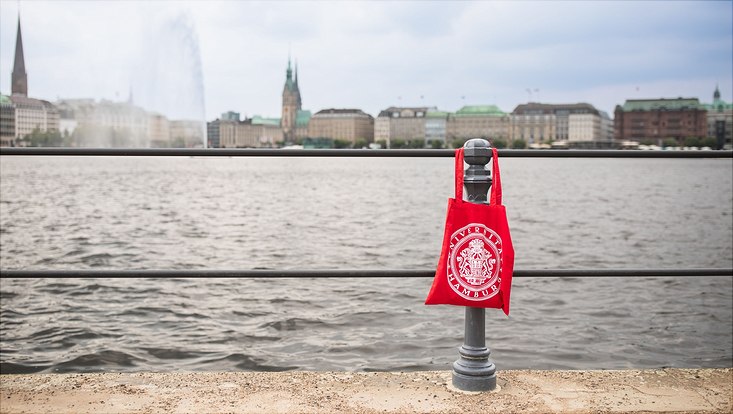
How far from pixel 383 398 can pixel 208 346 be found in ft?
18.7

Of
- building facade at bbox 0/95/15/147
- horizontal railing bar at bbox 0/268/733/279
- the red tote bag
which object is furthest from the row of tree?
the red tote bag

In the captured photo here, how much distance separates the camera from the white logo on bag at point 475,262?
12.5 ft

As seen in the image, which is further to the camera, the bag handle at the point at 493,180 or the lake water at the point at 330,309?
the lake water at the point at 330,309

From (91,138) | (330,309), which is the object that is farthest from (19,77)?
(330,309)

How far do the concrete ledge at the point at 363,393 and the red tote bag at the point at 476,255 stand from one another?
1.59 feet

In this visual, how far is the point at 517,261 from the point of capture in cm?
1741

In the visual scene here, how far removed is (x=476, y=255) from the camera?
3830 mm

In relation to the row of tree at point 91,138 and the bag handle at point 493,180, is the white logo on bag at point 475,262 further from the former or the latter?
the row of tree at point 91,138

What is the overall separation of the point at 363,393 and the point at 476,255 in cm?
86

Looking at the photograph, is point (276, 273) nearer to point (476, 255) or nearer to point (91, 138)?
point (476, 255)

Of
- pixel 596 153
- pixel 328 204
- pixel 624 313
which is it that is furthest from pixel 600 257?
pixel 328 204

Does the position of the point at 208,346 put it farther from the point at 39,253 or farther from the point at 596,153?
the point at 39,253

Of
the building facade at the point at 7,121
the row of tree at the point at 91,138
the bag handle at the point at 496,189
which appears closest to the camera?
the bag handle at the point at 496,189

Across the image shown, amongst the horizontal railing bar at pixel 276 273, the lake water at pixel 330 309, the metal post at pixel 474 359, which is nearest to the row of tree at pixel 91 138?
the lake water at pixel 330 309
